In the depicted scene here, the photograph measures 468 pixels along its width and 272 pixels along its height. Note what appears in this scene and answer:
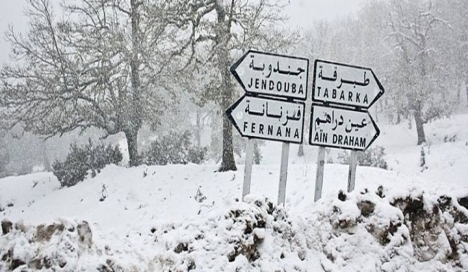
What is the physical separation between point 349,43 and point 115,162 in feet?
149

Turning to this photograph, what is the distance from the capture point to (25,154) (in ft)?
171

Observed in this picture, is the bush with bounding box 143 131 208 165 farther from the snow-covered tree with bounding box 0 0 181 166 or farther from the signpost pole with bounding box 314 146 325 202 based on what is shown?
the signpost pole with bounding box 314 146 325 202

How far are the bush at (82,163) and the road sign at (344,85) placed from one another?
12360 mm

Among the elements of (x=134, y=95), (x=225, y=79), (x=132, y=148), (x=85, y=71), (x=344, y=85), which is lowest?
(x=132, y=148)

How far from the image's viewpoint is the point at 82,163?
16.4 metres

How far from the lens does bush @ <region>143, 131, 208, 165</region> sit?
1794 cm

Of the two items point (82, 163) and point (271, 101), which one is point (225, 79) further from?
point (271, 101)

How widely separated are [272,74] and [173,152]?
1327 centimetres

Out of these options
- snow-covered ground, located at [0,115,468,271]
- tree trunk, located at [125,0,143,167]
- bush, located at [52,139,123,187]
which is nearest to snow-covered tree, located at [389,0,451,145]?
tree trunk, located at [125,0,143,167]

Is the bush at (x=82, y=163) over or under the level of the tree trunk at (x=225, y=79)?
under

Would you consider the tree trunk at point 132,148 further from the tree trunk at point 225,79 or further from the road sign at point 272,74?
the road sign at point 272,74

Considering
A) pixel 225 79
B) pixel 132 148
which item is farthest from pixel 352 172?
pixel 132 148

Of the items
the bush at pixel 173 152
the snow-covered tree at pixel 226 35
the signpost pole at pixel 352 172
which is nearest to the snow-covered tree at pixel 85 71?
the bush at pixel 173 152

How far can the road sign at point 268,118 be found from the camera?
18.0 feet
